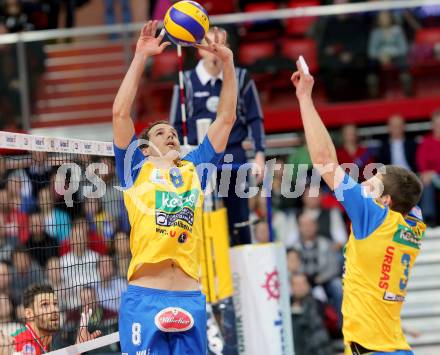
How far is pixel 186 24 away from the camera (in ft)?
22.5

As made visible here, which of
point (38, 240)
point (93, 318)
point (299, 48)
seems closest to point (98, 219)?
point (38, 240)

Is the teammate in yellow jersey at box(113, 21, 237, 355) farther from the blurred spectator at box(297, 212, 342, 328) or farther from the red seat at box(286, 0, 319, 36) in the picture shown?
the red seat at box(286, 0, 319, 36)

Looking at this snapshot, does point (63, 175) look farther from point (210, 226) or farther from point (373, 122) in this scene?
point (373, 122)

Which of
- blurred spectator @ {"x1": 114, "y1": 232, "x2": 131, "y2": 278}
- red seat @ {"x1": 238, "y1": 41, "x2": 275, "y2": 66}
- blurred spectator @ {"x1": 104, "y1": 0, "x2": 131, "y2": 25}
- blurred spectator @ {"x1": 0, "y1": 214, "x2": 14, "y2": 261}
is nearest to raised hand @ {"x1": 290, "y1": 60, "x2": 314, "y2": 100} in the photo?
blurred spectator @ {"x1": 114, "y1": 232, "x2": 131, "y2": 278}

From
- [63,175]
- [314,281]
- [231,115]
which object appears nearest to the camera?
[231,115]

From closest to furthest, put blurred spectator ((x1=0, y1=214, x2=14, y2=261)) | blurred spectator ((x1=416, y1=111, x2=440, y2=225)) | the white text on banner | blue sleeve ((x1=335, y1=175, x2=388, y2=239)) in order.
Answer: blue sleeve ((x1=335, y1=175, x2=388, y2=239)), the white text on banner, blurred spectator ((x1=0, y1=214, x2=14, y2=261)), blurred spectator ((x1=416, y1=111, x2=440, y2=225))

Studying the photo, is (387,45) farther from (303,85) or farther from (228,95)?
(303,85)

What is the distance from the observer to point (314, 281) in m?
11.9

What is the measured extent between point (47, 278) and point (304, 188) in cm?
390

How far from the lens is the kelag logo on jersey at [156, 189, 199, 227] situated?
6.15 metres

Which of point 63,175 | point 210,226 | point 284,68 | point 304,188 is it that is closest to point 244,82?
point 210,226

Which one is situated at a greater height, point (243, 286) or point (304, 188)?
point (304, 188)

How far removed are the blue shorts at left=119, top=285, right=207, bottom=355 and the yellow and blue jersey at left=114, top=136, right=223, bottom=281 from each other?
7.1 inches

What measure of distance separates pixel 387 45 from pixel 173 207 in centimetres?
945
